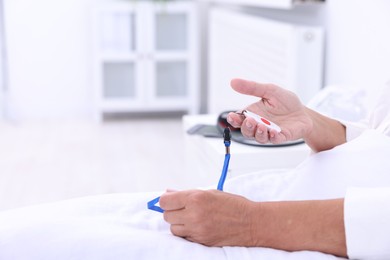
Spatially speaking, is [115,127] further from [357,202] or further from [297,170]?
[357,202]

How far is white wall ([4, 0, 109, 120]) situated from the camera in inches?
155

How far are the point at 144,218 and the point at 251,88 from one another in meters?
0.28

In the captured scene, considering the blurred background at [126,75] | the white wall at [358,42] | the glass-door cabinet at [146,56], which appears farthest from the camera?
the glass-door cabinet at [146,56]

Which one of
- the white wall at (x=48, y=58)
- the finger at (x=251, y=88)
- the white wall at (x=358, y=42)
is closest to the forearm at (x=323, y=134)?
the finger at (x=251, y=88)

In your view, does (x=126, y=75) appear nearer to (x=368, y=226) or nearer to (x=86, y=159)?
(x=86, y=159)

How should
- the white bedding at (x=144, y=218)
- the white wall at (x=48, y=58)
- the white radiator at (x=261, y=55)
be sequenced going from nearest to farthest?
the white bedding at (x=144, y=218) < the white radiator at (x=261, y=55) < the white wall at (x=48, y=58)

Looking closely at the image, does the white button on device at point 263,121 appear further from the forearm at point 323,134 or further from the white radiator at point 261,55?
the white radiator at point 261,55

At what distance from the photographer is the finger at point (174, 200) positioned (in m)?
0.90

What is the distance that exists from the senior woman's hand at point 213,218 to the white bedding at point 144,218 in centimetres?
2

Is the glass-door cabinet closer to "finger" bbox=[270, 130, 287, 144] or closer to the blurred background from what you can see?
the blurred background

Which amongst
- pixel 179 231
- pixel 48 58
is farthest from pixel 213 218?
pixel 48 58

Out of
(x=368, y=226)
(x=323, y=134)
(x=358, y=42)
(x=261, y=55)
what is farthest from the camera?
(x=261, y=55)

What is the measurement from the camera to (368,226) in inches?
32.1

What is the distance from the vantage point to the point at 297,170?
1.07 m
